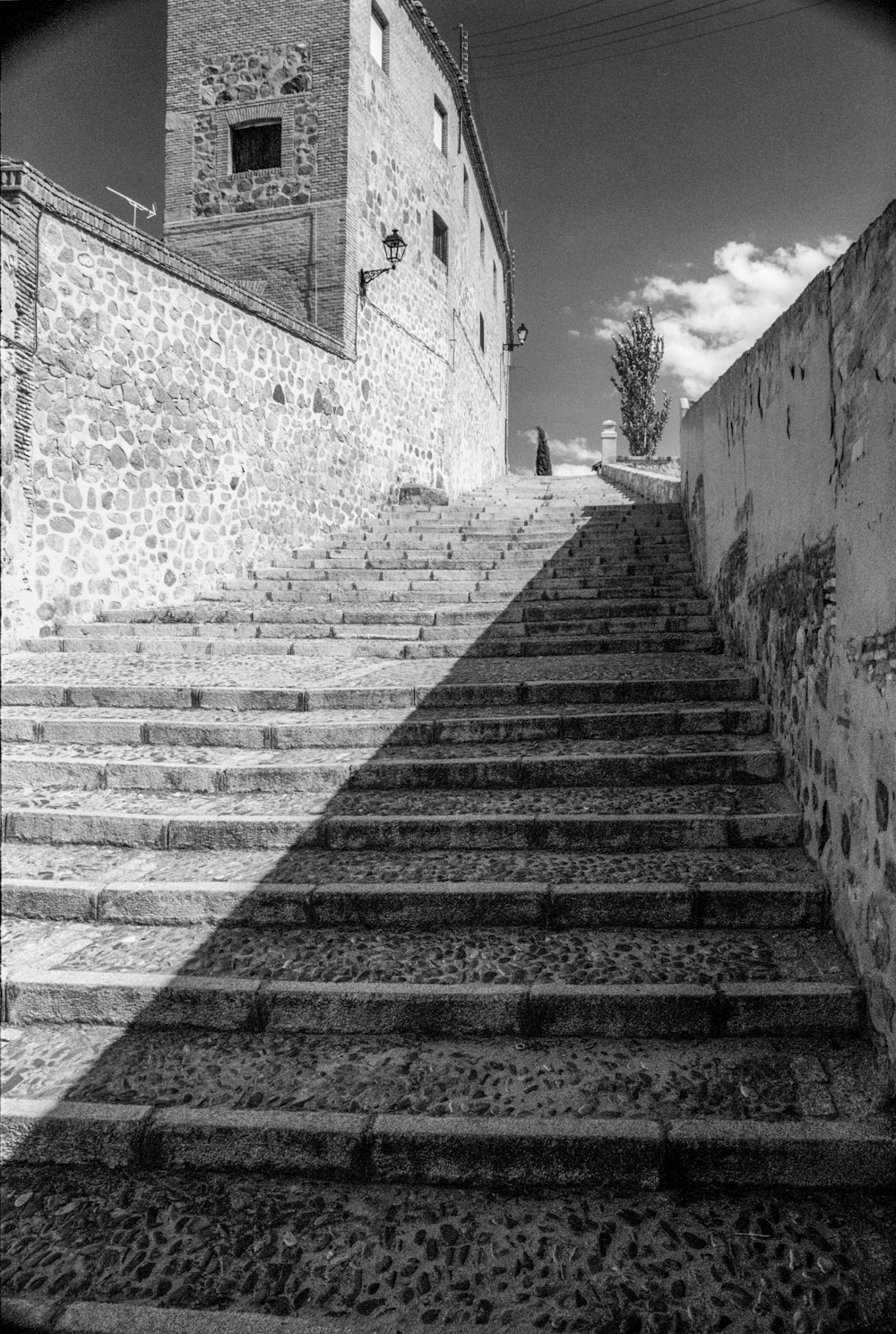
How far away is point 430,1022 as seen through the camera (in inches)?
113

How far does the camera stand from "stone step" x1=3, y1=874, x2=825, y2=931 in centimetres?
321

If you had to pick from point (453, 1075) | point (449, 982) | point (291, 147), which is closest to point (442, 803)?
point (449, 982)

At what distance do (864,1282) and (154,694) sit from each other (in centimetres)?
489

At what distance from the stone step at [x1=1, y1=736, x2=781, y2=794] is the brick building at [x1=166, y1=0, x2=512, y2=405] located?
9208 millimetres

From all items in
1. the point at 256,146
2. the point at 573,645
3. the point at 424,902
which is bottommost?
the point at 424,902

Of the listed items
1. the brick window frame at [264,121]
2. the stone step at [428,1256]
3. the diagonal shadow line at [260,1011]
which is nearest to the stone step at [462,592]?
the diagonal shadow line at [260,1011]

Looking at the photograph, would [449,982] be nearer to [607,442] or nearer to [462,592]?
[462,592]

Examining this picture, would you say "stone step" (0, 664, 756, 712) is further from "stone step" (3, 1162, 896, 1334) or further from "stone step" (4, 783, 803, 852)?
"stone step" (3, 1162, 896, 1334)

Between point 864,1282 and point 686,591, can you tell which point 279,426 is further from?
point 864,1282

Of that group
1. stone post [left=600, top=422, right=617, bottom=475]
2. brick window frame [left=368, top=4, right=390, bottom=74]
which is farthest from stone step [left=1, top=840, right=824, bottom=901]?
stone post [left=600, top=422, right=617, bottom=475]

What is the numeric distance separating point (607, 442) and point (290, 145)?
1627 centimetres

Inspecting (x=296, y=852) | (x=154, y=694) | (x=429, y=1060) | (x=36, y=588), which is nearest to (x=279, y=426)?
(x=36, y=588)

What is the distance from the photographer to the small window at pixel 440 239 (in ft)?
53.3

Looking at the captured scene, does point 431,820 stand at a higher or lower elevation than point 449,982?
higher
